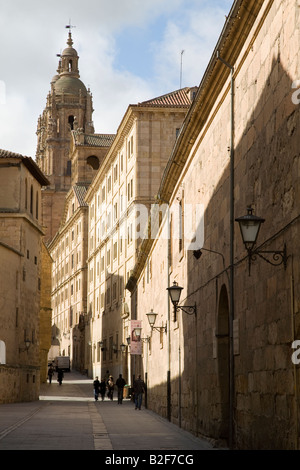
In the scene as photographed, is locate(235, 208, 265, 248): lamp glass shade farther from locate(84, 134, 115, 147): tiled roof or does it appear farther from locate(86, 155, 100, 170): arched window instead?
locate(86, 155, 100, 170): arched window

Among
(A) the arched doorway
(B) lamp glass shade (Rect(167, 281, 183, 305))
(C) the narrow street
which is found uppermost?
(B) lamp glass shade (Rect(167, 281, 183, 305))

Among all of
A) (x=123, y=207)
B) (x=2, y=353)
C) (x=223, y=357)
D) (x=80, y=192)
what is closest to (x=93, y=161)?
(x=80, y=192)

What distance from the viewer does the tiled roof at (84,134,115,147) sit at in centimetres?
8644

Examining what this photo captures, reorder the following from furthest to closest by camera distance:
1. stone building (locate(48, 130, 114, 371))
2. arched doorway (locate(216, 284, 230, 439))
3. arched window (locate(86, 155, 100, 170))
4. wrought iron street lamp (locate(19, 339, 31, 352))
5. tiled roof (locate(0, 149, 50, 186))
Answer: arched window (locate(86, 155, 100, 170))
stone building (locate(48, 130, 114, 371))
tiled roof (locate(0, 149, 50, 186))
wrought iron street lamp (locate(19, 339, 31, 352))
arched doorway (locate(216, 284, 230, 439))

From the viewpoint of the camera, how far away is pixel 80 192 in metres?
85.9

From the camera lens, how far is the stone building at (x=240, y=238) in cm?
1097

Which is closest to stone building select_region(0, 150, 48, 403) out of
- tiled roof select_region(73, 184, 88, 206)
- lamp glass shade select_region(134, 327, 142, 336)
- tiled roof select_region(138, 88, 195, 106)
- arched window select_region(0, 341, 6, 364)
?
arched window select_region(0, 341, 6, 364)

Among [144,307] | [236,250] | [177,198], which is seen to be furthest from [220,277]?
[144,307]

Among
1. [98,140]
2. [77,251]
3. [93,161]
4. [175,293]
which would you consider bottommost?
[175,293]

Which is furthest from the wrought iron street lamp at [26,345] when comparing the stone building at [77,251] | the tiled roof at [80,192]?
the tiled roof at [80,192]

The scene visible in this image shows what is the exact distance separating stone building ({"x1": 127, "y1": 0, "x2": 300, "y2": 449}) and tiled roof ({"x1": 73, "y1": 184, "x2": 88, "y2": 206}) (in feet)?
195

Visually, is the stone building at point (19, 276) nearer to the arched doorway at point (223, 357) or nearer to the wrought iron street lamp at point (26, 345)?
the wrought iron street lamp at point (26, 345)

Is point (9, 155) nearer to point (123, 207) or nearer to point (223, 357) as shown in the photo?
point (123, 207)

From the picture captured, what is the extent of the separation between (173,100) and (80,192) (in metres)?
33.3
